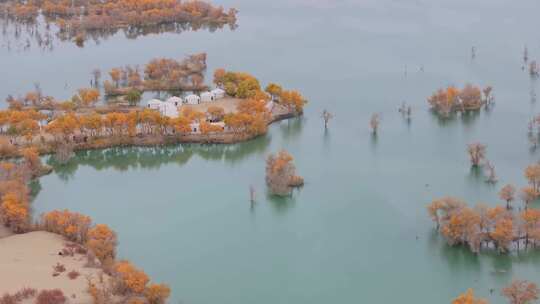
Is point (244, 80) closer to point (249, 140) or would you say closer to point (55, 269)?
point (249, 140)

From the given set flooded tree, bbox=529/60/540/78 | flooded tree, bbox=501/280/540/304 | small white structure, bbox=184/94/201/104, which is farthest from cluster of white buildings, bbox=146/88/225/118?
flooded tree, bbox=501/280/540/304

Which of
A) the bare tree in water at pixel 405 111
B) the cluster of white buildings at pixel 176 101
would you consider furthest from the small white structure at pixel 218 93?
the bare tree in water at pixel 405 111

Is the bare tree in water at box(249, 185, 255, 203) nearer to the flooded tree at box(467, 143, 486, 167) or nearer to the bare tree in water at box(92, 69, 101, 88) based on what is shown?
the flooded tree at box(467, 143, 486, 167)

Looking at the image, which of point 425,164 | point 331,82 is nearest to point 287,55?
point 331,82

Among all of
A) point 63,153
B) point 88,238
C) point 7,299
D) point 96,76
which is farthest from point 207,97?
point 7,299

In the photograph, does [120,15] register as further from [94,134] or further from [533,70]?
[533,70]
